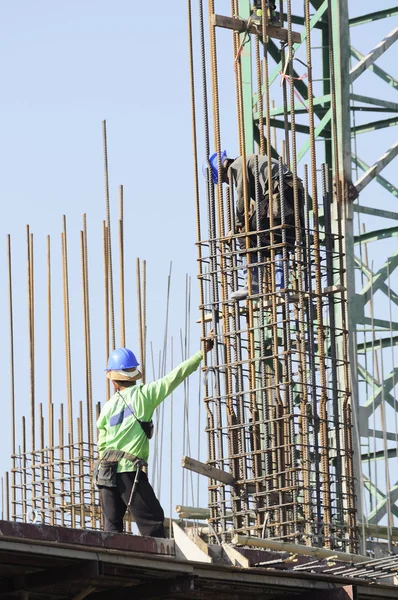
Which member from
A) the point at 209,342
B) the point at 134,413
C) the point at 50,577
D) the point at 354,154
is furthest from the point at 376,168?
the point at 50,577

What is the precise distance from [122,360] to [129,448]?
0.77m

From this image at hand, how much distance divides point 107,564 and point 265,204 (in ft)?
17.0

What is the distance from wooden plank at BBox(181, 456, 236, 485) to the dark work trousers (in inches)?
23.6

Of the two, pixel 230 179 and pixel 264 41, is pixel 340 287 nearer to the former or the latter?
pixel 230 179

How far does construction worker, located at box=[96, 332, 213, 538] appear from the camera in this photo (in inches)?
486

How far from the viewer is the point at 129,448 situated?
41.0 ft

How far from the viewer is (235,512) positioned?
46.2 ft

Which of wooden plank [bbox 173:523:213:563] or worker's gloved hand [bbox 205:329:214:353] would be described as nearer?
wooden plank [bbox 173:523:213:563]

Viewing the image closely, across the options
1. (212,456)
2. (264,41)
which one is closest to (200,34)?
(264,41)

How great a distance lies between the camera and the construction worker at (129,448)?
40.5 feet

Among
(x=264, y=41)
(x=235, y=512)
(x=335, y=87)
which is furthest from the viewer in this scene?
(x=335, y=87)

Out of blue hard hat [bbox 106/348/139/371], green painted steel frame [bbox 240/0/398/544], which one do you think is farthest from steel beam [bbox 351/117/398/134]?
blue hard hat [bbox 106/348/139/371]

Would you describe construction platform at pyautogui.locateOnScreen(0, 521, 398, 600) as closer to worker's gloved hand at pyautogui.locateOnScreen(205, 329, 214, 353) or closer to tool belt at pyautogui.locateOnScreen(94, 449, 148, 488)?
tool belt at pyautogui.locateOnScreen(94, 449, 148, 488)

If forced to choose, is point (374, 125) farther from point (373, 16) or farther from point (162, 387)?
point (162, 387)
